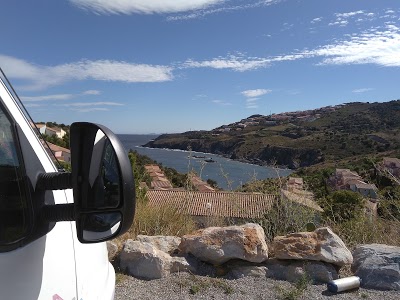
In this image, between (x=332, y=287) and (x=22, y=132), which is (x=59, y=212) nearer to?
(x=22, y=132)

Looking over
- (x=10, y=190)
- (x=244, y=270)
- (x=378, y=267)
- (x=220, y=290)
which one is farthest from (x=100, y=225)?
(x=378, y=267)

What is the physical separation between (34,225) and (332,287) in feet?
12.0

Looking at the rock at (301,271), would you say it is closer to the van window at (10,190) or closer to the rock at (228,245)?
the rock at (228,245)

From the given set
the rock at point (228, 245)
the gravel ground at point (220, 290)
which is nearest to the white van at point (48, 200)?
the gravel ground at point (220, 290)

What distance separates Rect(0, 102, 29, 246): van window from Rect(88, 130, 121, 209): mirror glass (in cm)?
20

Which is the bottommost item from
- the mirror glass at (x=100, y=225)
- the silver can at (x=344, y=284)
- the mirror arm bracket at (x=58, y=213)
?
the silver can at (x=344, y=284)

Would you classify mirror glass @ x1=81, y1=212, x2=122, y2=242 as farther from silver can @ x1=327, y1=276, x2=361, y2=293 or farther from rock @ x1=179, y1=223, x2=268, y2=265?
silver can @ x1=327, y1=276, x2=361, y2=293

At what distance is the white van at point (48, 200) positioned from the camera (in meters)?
1.12

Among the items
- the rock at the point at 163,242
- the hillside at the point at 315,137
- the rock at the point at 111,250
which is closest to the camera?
the rock at the point at 111,250

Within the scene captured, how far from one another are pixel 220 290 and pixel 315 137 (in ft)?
205

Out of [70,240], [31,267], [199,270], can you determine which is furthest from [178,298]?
[31,267]

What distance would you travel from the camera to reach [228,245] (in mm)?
4504

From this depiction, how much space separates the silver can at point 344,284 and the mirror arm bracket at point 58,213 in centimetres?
360

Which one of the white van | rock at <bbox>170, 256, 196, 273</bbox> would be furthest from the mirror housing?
rock at <bbox>170, 256, 196, 273</bbox>
